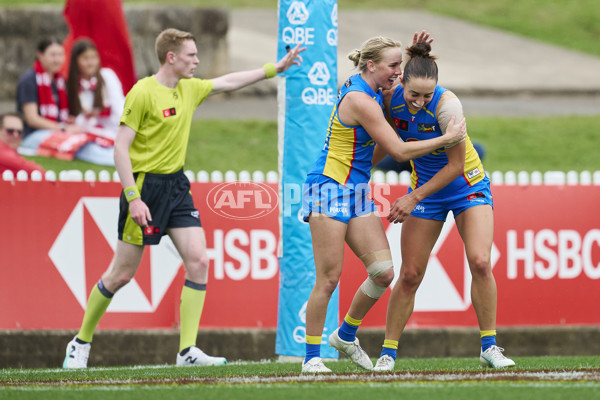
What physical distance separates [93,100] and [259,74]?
473cm

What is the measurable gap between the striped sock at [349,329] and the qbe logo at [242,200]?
2.32 m

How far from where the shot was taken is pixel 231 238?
952 centimetres

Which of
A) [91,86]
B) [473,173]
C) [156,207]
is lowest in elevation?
[156,207]

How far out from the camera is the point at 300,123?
828 centimetres

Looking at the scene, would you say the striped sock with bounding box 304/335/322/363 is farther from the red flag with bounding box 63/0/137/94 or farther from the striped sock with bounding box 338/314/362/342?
the red flag with bounding box 63/0/137/94

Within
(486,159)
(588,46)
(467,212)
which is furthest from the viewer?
(588,46)

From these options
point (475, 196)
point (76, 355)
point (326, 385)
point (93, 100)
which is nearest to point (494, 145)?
point (93, 100)

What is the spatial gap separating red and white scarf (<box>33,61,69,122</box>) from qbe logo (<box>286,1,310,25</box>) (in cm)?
508

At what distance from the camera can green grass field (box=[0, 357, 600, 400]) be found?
584cm

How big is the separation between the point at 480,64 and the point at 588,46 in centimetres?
416

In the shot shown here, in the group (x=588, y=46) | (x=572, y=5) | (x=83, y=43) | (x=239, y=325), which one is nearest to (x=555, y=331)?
(x=239, y=325)

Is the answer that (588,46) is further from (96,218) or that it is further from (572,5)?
(96,218)

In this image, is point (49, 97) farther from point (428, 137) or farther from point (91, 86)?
point (428, 137)

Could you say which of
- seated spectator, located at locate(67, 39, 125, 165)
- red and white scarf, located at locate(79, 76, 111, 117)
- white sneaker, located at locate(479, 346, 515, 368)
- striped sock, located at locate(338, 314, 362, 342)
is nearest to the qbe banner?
striped sock, located at locate(338, 314, 362, 342)
